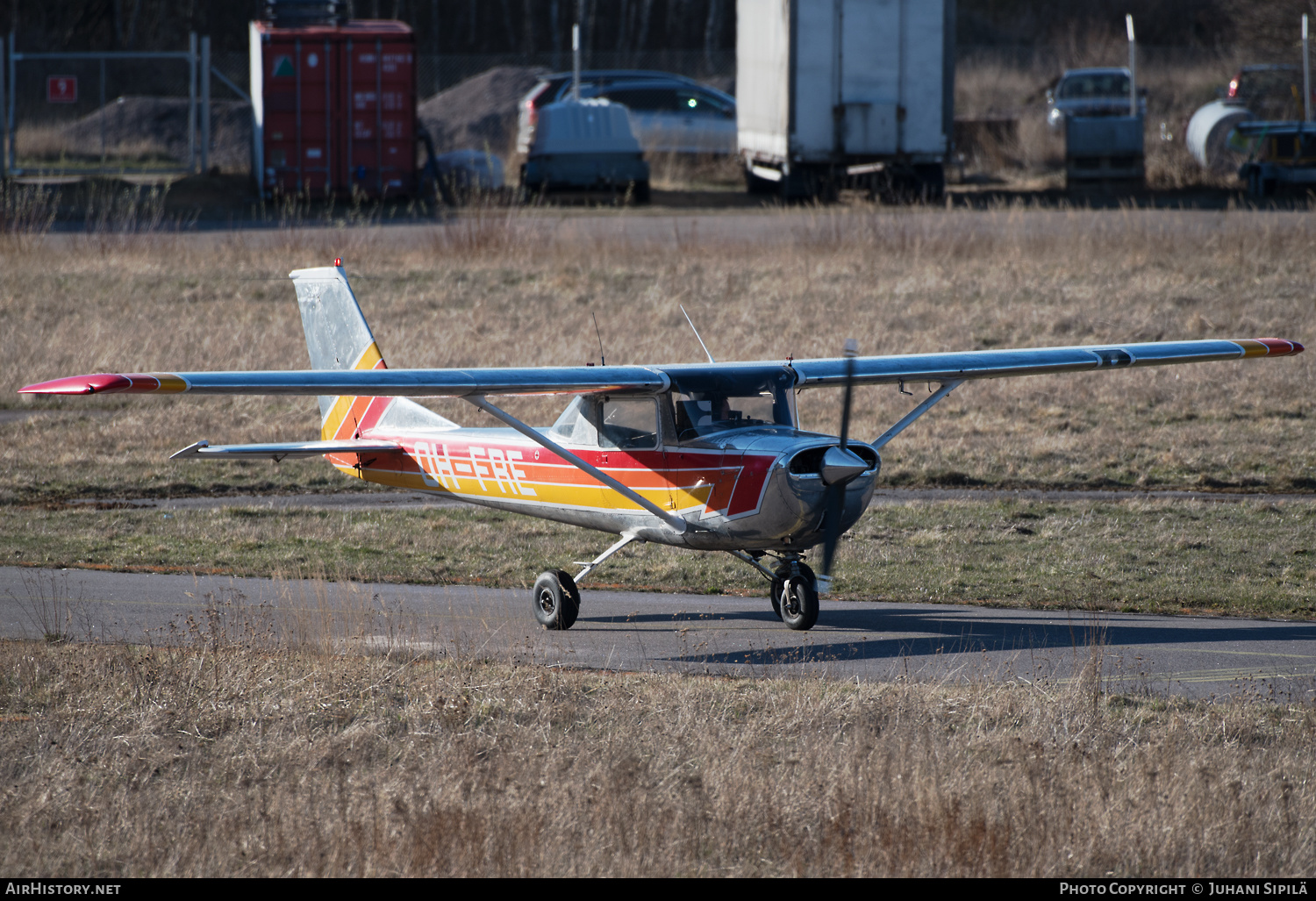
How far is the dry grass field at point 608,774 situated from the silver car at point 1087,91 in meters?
34.7

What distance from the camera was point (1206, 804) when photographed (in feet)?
20.1

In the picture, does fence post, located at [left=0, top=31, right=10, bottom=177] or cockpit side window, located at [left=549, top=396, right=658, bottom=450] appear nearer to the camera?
cockpit side window, located at [left=549, top=396, right=658, bottom=450]

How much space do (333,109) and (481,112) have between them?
37.4 ft

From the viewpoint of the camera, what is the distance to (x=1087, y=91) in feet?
132

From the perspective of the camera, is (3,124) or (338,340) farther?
(3,124)

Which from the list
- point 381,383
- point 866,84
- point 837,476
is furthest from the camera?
point 866,84

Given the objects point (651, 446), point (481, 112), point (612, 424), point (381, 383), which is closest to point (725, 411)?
point (651, 446)

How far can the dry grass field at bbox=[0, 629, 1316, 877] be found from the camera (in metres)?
5.77

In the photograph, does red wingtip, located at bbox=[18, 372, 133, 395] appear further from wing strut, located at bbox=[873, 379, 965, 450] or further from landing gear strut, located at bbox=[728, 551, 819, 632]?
wing strut, located at bbox=[873, 379, 965, 450]

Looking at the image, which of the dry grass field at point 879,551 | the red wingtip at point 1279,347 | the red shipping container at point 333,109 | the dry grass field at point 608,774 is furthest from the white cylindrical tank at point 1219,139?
the dry grass field at point 608,774

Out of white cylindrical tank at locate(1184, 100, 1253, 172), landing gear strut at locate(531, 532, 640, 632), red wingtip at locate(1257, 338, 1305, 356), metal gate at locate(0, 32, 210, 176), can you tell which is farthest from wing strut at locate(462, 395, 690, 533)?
white cylindrical tank at locate(1184, 100, 1253, 172)

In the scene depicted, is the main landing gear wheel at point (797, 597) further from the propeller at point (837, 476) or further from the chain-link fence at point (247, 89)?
the chain-link fence at point (247, 89)

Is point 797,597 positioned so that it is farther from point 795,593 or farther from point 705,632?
point 705,632

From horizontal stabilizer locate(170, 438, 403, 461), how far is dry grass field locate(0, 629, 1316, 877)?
2147 millimetres
